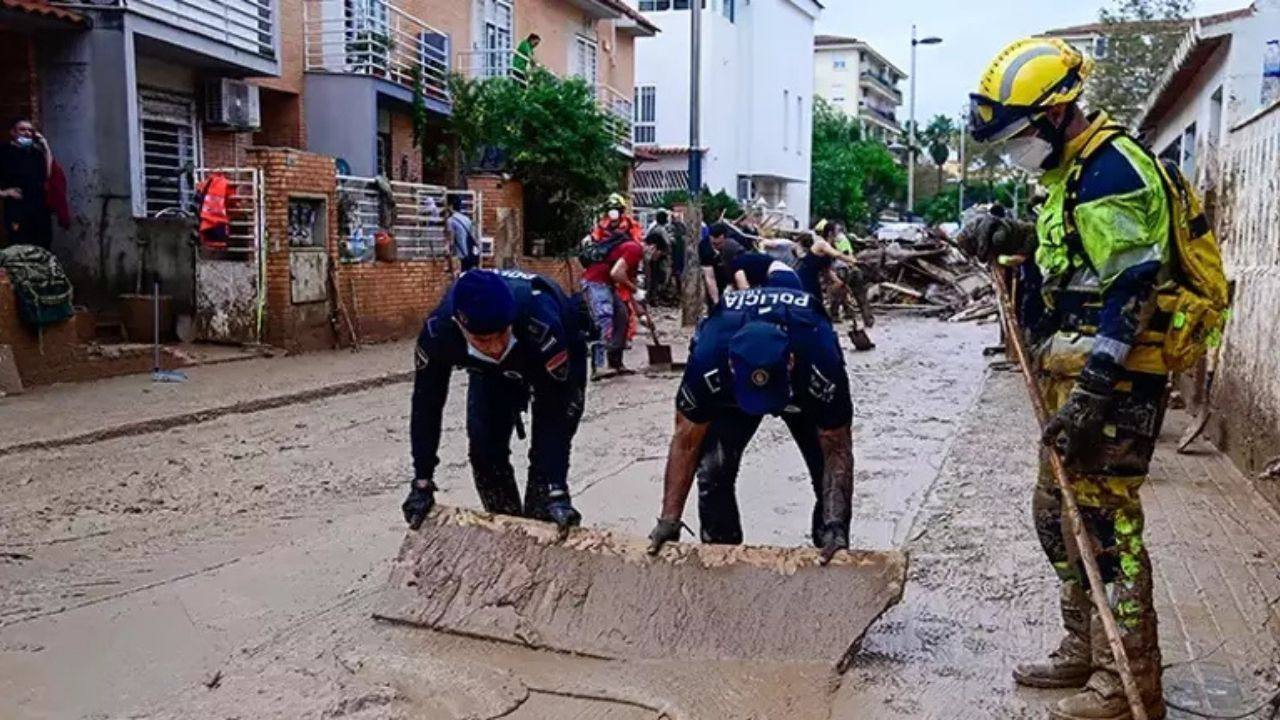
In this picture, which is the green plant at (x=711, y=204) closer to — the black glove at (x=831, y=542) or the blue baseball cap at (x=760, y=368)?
the black glove at (x=831, y=542)

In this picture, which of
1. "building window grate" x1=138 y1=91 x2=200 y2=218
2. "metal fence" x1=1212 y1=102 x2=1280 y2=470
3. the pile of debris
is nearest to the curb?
"building window grate" x1=138 y1=91 x2=200 y2=218

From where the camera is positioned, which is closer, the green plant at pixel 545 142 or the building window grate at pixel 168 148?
the building window grate at pixel 168 148

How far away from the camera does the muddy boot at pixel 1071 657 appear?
13.2 feet

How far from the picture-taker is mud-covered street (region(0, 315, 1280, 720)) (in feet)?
13.1

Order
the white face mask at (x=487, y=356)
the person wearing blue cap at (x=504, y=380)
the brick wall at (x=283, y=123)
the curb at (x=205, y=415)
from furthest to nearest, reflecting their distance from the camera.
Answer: the brick wall at (x=283, y=123) → the curb at (x=205, y=415) → the white face mask at (x=487, y=356) → the person wearing blue cap at (x=504, y=380)

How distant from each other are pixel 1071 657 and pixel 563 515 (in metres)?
1.77

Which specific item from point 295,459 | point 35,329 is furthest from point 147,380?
point 295,459

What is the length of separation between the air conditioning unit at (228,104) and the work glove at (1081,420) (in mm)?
13721

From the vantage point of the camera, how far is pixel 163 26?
13.5m

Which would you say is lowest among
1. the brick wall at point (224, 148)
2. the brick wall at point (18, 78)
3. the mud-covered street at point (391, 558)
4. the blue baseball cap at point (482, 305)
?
the mud-covered street at point (391, 558)

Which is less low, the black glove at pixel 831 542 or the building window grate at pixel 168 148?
the building window grate at pixel 168 148

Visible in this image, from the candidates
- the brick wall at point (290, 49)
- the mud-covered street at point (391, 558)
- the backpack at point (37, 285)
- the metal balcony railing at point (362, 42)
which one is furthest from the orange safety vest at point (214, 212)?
the metal balcony railing at point (362, 42)

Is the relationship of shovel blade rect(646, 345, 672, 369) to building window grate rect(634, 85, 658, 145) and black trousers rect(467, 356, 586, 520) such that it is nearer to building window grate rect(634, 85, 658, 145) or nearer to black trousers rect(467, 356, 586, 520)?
black trousers rect(467, 356, 586, 520)

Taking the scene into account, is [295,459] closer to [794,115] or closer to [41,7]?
[41,7]
